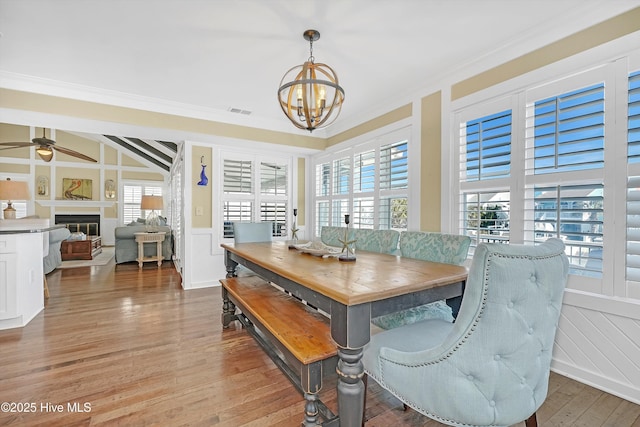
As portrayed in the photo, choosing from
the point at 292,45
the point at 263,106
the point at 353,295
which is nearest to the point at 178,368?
the point at 353,295

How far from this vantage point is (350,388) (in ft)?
4.22

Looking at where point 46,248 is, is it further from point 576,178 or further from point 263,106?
point 576,178

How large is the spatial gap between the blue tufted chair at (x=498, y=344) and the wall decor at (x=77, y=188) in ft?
36.6

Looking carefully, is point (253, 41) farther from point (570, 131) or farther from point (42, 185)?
point (42, 185)

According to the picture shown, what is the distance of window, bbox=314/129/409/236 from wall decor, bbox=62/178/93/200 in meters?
8.33

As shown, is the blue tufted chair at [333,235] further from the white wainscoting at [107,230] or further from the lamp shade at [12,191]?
the white wainscoting at [107,230]

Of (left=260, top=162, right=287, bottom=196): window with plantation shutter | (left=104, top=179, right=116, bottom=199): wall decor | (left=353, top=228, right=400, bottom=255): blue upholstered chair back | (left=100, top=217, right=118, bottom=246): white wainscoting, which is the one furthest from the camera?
(left=104, top=179, right=116, bottom=199): wall decor

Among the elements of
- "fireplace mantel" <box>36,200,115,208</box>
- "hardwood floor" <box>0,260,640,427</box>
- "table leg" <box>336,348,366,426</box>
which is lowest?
"hardwood floor" <box>0,260,640,427</box>

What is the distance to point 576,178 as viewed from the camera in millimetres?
1982

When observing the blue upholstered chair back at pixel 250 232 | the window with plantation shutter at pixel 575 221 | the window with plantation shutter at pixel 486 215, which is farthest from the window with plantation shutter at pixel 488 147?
the blue upholstered chair back at pixel 250 232

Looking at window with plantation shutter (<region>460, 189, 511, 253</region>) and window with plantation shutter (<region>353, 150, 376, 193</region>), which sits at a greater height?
window with plantation shutter (<region>353, 150, 376, 193</region>)

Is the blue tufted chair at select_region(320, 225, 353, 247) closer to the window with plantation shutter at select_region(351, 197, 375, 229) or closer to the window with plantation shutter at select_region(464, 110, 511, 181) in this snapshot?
the window with plantation shutter at select_region(351, 197, 375, 229)

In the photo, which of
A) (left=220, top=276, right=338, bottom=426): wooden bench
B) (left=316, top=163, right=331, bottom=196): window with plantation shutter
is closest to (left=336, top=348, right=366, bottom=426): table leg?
(left=220, top=276, right=338, bottom=426): wooden bench

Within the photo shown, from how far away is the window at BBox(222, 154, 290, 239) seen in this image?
15.3 ft
